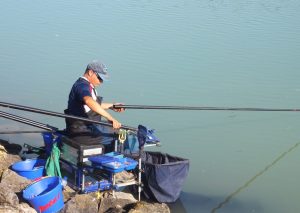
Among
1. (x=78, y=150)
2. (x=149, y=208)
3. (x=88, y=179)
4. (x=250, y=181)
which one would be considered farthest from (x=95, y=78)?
(x=250, y=181)

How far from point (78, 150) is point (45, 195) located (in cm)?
68

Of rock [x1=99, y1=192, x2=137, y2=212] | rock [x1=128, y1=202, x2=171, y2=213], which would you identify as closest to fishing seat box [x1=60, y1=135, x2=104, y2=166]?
rock [x1=99, y1=192, x2=137, y2=212]

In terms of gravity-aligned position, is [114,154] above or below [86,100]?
below

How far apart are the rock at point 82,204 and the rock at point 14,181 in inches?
22.4

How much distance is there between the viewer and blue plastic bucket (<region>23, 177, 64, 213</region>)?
491 cm

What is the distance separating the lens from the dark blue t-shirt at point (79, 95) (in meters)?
5.40

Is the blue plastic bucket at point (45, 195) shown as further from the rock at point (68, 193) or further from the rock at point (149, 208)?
the rock at point (149, 208)

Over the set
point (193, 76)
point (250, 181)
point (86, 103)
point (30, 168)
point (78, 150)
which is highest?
point (193, 76)

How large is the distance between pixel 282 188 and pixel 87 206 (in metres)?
3.04

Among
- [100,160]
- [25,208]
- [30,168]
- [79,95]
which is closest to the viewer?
[25,208]

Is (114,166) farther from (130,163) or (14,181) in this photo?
(14,181)

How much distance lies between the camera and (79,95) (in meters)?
5.43

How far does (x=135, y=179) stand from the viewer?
5.78 meters

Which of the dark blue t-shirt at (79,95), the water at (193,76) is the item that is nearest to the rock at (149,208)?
the water at (193,76)
